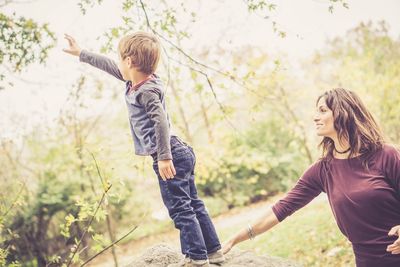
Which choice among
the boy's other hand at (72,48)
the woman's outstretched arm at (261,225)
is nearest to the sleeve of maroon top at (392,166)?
the woman's outstretched arm at (261,225)

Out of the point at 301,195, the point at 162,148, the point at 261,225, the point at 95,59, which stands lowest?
the point at 261,225

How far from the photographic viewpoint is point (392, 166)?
2.20 meters

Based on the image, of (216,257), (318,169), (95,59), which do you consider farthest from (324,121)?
(95,59)

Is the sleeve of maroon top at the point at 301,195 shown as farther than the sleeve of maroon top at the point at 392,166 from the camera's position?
Yes

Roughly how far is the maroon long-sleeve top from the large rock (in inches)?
31.8

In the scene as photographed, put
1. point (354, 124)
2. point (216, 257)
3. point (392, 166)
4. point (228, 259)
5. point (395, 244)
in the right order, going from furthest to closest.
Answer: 1. point (228, 259)
2. point (216, 257)
3. point (354, 124)
4. point (392, 166)
5. point (395, 244)

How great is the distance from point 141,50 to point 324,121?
140cm

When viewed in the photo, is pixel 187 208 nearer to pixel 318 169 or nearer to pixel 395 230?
pixel 318 169

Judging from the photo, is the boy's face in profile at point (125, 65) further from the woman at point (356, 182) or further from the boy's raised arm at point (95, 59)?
the woman at point (356, 182)

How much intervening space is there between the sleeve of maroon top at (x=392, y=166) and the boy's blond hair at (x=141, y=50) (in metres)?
1.72

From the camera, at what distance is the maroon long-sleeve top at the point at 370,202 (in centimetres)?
219

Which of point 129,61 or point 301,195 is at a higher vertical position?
point 129,61

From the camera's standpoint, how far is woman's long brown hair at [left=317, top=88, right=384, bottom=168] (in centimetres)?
234

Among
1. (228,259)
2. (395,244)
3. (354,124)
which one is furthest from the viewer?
(228,259)
